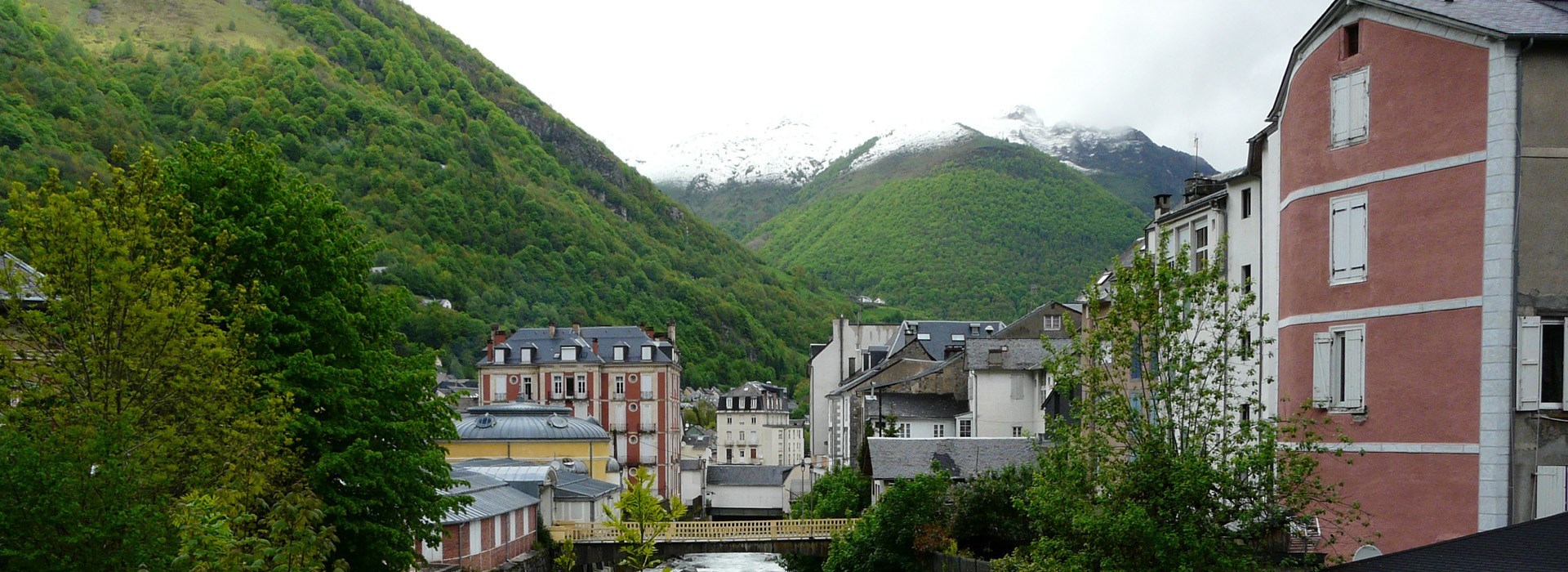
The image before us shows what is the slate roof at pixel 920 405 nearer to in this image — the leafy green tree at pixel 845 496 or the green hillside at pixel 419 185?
the leafy green tree at pixel 845 496

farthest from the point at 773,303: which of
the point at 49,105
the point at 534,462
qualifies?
the point at 534,462

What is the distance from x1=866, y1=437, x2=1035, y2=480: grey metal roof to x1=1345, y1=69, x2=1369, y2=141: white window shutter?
2768 centimetres

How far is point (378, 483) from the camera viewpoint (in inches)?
1001

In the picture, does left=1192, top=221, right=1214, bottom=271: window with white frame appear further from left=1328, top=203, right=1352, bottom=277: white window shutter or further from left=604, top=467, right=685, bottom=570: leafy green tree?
left=604, top=467, right=685, bottom=570: leafy green tree

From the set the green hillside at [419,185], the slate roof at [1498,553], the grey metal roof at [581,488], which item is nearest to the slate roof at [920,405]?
the grey metal roof at [581,488]

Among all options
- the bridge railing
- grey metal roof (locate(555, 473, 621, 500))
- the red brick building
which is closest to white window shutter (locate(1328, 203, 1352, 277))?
the bridge railing

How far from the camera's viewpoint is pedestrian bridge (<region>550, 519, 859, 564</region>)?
54.6m

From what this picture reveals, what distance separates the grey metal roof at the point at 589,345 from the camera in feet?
309

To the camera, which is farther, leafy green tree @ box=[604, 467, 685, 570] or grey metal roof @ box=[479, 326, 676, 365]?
grey metal roof @ box=[479, 326, 676, 365]

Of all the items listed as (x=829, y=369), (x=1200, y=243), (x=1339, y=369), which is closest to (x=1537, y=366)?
(x=1339, y=369)

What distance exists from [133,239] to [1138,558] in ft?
43.5

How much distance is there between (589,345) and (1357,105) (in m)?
79.5

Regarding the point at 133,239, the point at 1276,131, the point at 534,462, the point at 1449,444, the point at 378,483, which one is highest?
the point at 1276,131

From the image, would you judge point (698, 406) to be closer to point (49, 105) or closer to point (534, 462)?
point (49, 105)
